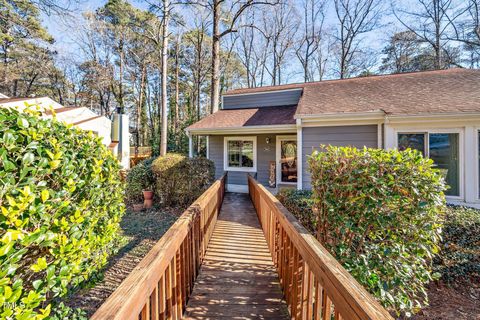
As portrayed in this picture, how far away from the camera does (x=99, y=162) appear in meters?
2.08

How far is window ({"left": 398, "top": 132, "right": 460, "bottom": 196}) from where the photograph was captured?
563 centimetres

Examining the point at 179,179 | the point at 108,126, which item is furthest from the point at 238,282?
the point at 108,126

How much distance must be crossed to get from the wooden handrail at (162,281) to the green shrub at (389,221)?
1619 millimetres

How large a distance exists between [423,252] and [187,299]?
2479 millimetres

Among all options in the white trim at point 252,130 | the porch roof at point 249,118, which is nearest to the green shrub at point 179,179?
the white trim at point 252,130

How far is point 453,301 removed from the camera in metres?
3.59

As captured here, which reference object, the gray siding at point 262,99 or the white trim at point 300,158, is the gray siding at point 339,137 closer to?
the white trim at point 300,158

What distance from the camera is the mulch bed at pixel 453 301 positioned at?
Answer: 3.24m

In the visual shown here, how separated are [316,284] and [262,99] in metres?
10.2

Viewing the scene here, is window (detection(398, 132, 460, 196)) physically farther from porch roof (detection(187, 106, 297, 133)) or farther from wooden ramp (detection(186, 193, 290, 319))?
wooden ramp (detection(186, 193, 290, 319))

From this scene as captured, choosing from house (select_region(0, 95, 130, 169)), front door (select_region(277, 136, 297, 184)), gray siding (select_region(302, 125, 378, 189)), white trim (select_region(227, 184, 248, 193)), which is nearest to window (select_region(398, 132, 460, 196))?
Answer: gray siding (select_region(302, 125, 378, 189))

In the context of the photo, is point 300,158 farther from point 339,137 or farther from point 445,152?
point 445,152

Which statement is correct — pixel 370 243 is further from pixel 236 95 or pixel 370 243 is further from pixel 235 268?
pixel 236 95

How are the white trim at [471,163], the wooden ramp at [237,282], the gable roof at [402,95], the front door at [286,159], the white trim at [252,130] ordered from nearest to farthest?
the wooden ramp at [237,282], the white trim at [471,163], the gable roof at [402,95], the white trim at [252,130], the front door at [286,159]
